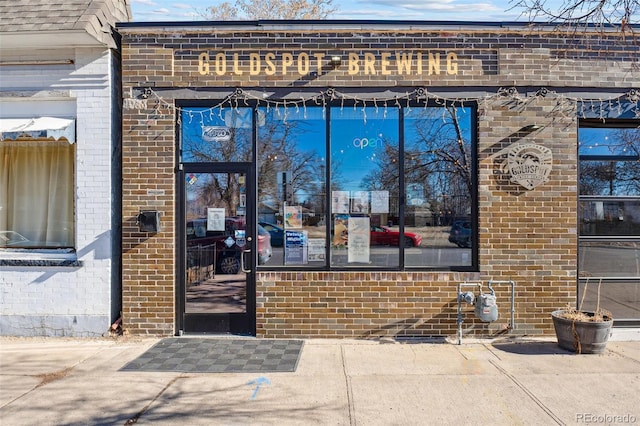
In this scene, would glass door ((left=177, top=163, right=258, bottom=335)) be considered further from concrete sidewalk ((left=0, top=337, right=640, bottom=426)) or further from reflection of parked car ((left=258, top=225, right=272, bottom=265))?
concrete sidewalk ((left=0, top=337, right=640, bottom=426))

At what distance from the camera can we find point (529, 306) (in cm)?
636

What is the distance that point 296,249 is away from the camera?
652 centimetres

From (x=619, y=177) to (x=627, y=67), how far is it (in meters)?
1.55

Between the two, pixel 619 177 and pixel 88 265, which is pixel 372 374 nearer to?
pixel 88 265

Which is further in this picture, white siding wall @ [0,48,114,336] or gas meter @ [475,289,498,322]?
white siding wall @ [0,48,114,336]

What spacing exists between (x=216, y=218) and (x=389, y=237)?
2.46m

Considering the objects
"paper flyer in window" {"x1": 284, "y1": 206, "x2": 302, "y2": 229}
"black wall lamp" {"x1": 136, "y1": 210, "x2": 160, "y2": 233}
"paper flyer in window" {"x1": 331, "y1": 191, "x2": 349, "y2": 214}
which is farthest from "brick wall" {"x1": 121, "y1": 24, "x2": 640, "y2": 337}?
"paper flyer in window" {"x1": 331, "y1": 191, "x2": 349, "y2": 214}

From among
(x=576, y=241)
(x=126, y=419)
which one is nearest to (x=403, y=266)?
(x=576, y=241)

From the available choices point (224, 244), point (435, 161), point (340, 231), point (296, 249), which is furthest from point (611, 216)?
point (224, 244)

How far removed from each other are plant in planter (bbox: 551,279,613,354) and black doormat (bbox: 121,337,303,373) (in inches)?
132

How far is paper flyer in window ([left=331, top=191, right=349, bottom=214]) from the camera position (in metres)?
6.50

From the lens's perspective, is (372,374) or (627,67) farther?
(627,67)

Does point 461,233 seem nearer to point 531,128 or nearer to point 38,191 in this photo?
point 531,128

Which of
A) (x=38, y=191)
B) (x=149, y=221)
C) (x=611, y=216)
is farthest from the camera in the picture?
(x=38, y=191)
